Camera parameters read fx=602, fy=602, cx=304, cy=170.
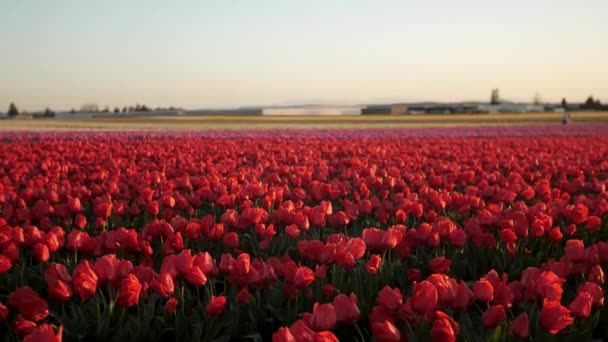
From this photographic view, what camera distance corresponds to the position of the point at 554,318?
231cm

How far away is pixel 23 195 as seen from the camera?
5.59 m

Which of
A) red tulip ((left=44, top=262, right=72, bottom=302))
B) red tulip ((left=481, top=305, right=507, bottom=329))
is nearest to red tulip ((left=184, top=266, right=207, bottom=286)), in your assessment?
red tulip ((left=44, top=262, right=72, bottom=302))

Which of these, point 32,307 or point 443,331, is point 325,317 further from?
point 32,307

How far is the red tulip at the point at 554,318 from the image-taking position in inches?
90.8

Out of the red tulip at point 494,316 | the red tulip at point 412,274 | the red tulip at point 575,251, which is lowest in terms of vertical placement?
the red tulip at point 412,274

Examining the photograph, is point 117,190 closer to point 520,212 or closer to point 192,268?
point 192,268

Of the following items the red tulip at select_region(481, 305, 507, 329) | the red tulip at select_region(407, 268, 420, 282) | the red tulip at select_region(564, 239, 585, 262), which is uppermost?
the red tulip at select_region(564, 239, 585, 262)

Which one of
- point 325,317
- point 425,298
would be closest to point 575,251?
point 425,298

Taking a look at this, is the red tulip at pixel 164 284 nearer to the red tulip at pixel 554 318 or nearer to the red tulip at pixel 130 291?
the red tulip at pixel 130 291

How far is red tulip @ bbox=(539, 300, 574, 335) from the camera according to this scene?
2307mm

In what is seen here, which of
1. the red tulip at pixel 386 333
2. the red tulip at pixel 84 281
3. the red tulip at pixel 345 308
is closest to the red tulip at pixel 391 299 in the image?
the red tulip at pixel 345 308

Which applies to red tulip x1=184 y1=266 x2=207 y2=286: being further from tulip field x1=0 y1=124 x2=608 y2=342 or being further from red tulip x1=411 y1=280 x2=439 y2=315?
red tulip x1=411 y1=280 x2=439 y2=315

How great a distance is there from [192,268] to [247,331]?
1.37 ft

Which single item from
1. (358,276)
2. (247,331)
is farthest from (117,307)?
(358,276)
